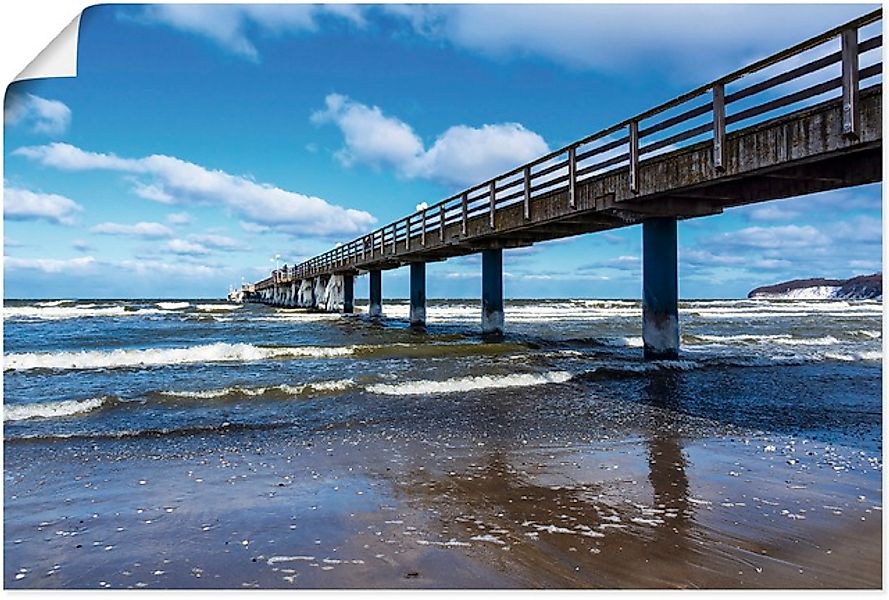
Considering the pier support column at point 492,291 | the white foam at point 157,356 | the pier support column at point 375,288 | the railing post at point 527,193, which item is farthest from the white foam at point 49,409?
the pier support column at point 375,288

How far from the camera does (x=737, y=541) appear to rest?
411cm

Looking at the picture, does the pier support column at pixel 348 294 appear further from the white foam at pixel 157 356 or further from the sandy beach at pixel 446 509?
the sandy beach at pixel 446 509

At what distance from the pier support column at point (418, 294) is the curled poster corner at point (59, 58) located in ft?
79.1

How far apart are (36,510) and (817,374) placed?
13.1 metres

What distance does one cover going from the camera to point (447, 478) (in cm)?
571

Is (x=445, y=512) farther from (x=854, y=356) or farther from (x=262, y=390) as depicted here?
(x=854, y=356)

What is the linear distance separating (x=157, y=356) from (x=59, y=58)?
47.7ft

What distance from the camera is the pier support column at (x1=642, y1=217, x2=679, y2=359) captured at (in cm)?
1305

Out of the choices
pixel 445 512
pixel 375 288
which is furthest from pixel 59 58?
pixel 375 288

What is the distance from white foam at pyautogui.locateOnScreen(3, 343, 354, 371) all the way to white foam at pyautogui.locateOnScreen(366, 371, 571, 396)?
5.44 meters

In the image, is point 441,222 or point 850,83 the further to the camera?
point 441,222

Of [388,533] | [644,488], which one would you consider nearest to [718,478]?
[644,488]

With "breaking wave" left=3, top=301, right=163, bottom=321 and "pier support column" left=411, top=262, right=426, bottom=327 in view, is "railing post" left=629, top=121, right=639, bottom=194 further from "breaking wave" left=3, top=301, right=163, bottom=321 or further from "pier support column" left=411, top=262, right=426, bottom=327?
"breaking wave" left=3, top=301, right=163, bottom=321

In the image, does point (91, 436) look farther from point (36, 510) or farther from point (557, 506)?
point (557, 506)
